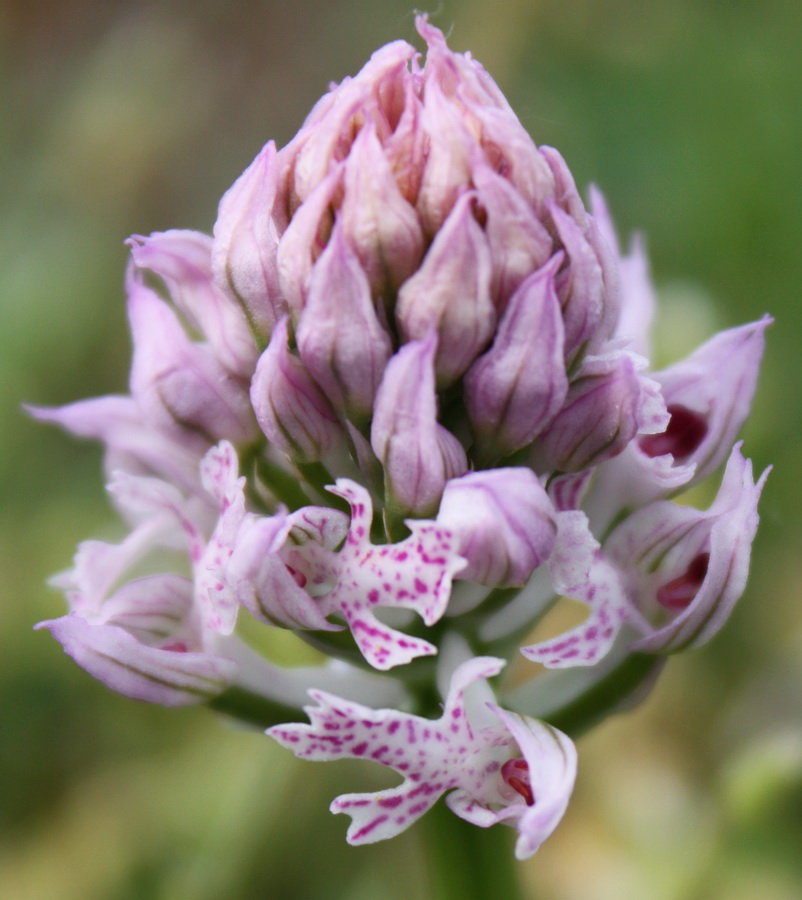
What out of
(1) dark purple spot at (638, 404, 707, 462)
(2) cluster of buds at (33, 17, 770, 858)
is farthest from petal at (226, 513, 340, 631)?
(1) dark purple spot at (638, 404, 707, 462)

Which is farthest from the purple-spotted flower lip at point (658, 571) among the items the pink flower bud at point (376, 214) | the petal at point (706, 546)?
the pink flower bud at point (376, 214)

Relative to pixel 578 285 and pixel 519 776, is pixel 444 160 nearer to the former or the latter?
pixel 578 285

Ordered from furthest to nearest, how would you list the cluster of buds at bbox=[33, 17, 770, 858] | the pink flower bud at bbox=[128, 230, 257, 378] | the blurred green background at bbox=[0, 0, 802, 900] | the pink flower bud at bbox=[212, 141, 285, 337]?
the blurred green background at bbox=[0, 0, 802, 900], the pink flower bud at bbox=[128, 230, 257, 378], the pink flower bud at bbox=[212, 141, 285, 337], the cluster of buds at bbox=[33, 17, 770, 858]

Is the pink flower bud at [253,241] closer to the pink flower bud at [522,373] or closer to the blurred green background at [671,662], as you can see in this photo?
the pink flower bud at [522,373]

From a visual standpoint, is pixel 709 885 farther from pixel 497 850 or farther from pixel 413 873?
pixel 497 850

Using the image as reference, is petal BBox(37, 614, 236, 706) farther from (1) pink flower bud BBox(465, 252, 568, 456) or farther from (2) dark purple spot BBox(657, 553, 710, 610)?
(2) dark purple spot BBox(657, 553, 710, 610)

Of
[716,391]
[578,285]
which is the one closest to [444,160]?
[578,285]

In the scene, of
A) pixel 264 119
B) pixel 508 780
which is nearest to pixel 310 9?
pixel 264 119
